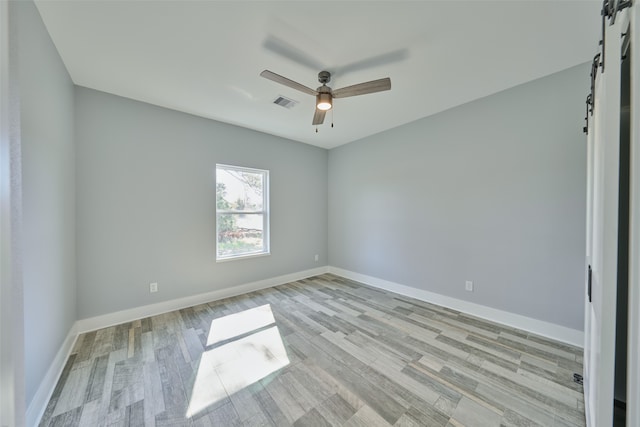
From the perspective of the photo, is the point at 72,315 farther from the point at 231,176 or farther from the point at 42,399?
the point at 231,176

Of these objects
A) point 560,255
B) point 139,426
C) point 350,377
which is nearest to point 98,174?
point 139,426

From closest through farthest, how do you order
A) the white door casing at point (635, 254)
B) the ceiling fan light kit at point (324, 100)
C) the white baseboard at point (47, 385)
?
the white door casing at point (635, 254)
the white baseboard at point (47, 385)
the ceiling fan light kit at point (324, 100)

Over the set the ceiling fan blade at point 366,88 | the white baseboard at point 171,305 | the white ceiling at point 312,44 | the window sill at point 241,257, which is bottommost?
the white baseboard at point 171,305

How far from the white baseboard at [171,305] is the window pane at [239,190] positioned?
1.28m

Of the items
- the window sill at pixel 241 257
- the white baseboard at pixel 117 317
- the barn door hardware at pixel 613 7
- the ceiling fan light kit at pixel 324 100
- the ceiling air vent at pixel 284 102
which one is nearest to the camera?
the barn door hardware at pixel 613 7

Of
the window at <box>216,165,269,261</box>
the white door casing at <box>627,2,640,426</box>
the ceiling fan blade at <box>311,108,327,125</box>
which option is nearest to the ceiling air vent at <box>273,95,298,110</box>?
the ceiling fan blade at <box>311,108,327,125</box>

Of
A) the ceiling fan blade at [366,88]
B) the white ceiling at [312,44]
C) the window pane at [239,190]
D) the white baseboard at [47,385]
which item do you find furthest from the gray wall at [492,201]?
the white baseboard at [47,385]

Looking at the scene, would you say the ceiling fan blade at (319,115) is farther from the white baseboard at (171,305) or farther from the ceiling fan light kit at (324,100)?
the white baseboard at (171,305)

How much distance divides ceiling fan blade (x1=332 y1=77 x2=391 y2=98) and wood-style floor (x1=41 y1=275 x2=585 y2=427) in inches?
94.8

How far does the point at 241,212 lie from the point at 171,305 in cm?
159

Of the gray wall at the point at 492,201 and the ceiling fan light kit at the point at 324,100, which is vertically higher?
the ceiling fan light kit at the point at 324,100

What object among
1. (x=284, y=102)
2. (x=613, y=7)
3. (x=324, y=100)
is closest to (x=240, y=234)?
(x=284, y=102)

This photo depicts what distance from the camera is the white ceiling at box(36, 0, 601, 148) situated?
5.31 feet

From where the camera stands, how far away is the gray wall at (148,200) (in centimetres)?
260
